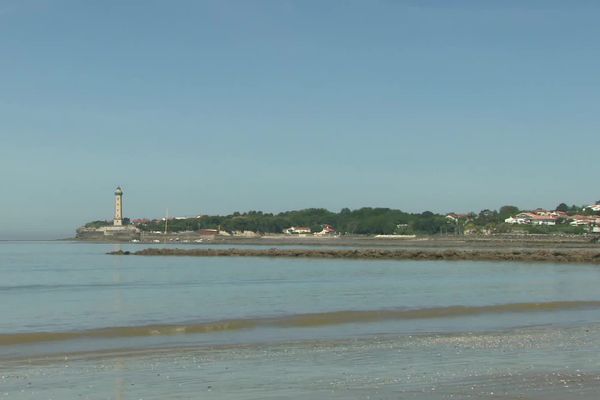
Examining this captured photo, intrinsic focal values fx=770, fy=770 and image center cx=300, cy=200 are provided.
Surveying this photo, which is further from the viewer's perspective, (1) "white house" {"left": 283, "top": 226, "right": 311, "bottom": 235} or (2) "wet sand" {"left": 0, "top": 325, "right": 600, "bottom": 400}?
(1) "white house" {"left": 283, "top": 226, "right": 311, "bottom": 235}

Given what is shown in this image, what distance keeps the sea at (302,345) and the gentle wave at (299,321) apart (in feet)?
0.14

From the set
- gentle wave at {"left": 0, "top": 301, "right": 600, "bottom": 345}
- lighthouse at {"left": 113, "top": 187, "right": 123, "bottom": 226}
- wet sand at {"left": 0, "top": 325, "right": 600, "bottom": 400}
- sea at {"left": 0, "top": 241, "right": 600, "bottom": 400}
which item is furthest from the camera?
lighthouse at {"left": 113, "top": 187, "right": 123, "bottom": 226}

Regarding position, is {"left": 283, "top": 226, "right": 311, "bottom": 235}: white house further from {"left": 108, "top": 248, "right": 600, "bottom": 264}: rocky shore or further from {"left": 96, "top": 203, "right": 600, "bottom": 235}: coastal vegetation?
{"left": 108, "top": 248, "right": 600, "bottom": 264}: rocky shore

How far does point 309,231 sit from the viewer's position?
7367 inches

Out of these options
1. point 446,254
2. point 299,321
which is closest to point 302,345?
point 299,321

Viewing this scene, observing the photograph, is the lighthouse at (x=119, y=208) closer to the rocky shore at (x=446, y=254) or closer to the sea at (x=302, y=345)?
the rocky shore at (x=446, y=254)

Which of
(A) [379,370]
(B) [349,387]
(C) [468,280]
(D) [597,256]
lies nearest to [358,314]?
(A) [379,370]

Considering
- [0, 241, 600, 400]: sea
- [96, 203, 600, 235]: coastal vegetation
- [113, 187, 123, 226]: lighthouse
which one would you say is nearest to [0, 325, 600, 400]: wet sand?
[0, 241, 600, 400]: sea

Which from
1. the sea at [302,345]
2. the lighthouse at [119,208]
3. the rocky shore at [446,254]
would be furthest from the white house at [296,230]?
the sea at [302,345]

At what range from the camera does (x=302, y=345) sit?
13.9 m

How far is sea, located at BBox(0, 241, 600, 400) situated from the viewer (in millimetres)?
9578

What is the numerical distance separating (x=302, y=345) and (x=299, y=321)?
5.00 m

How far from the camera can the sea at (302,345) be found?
377 inches

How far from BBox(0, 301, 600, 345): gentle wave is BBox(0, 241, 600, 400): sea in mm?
42
